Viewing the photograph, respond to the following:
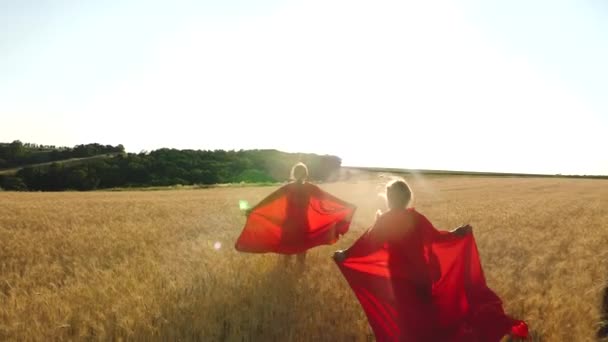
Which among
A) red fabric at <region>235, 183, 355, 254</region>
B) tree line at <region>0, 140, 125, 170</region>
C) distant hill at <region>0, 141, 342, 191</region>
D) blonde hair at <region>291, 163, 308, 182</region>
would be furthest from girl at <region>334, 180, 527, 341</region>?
tree line at <region>0, 140, 125, 170</region>

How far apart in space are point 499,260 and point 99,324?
6.53 metres

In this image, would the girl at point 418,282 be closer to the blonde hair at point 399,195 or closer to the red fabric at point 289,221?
the blonde hair at point 399,195

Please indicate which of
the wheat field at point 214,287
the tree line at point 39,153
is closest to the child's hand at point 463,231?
the wheat field at point 214,287

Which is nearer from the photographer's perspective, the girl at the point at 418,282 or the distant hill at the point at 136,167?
the girl at the point at 418,282

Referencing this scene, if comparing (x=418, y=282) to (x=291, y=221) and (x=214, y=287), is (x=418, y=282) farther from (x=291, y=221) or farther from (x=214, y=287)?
(x=291, y=221)

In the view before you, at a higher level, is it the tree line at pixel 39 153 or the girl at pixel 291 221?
the tree line at pixel 39 153

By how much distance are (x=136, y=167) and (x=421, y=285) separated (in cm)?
5992

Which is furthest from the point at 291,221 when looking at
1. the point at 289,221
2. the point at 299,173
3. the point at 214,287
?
the point at 214,287

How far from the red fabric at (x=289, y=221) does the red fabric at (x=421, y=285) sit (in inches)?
109

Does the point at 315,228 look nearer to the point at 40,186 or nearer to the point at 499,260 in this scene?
the point at 499,260

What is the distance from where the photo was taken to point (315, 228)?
300 inches

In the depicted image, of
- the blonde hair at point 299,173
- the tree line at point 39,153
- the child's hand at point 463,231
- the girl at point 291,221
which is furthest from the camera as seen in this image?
the tree line at point 39,153

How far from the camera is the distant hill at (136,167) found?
181 ft

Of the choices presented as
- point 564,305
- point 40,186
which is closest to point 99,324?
point 564,305
